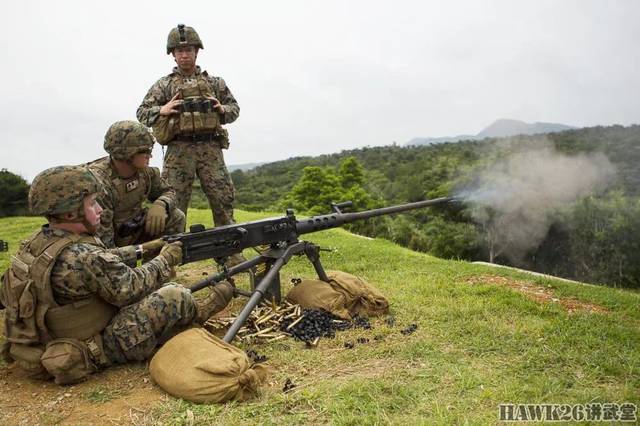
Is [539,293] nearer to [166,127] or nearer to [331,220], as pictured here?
[331,220]

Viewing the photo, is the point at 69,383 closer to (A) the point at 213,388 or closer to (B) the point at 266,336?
(A) the point at 213,388

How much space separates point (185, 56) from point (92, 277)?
3876 mm

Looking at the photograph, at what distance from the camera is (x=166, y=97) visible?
6.93 metres

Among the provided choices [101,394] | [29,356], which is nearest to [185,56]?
[29,356]

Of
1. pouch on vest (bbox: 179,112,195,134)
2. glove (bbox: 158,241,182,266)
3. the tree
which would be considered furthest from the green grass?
the tree

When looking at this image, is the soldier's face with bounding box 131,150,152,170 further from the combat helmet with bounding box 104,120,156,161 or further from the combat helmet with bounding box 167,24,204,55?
the combat helmet with bounding box 167,24,204,55

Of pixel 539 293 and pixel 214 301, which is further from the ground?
pixel 214 301

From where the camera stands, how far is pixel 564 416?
3.29 metres

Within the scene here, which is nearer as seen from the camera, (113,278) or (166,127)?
(113,278)

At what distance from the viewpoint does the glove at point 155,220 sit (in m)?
5.71

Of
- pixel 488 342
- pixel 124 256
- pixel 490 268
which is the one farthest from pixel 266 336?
pixel 490 268

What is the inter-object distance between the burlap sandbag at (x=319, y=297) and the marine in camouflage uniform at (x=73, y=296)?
170 cm

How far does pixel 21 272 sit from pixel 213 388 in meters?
1.74

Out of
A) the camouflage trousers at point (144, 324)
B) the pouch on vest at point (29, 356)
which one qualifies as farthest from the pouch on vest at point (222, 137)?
the pouch on vest at point (29, 356)
